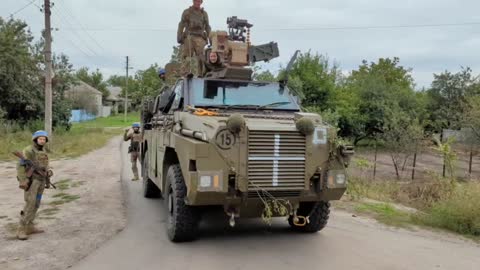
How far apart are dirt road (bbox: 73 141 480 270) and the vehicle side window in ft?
5.88

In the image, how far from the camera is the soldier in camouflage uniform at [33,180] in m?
6.96

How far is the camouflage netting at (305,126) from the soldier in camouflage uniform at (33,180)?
11.8ft

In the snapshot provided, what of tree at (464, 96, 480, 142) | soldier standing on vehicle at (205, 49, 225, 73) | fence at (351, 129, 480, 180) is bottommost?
fence at (351, 129, 480, 180)

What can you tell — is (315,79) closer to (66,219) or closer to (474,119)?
(474,119)

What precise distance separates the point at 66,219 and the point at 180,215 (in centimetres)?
263

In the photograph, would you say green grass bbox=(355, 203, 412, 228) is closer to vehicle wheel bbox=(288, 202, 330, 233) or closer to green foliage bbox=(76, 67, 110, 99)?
vehicle wheel bbox=(288, 202, 330, 233)

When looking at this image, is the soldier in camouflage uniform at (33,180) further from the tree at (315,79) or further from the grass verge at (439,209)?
the tree at (315,79)

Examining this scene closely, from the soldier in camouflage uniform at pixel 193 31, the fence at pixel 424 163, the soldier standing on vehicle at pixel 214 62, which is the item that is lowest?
the fence at pixel 424 163

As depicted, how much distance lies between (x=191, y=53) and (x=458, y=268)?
20.4ft

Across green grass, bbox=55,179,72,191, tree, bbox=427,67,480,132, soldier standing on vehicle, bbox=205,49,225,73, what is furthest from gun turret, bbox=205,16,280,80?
tree, bbox=427,67,480,132

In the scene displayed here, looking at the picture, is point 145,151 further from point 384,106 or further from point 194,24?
point 384,106

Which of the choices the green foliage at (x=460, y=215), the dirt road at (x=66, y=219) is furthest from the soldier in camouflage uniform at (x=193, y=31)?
the green foliage at (x=460, y=215)

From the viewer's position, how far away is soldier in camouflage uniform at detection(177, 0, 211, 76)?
10.0 m

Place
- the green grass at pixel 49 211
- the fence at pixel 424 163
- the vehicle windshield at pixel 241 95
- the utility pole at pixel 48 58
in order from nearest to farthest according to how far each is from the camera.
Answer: the vehicle windshield at pixel 241 95
the green grass at pixel 49 211
the fence at pixel 424 163
the utility pole at pixel 48 58
